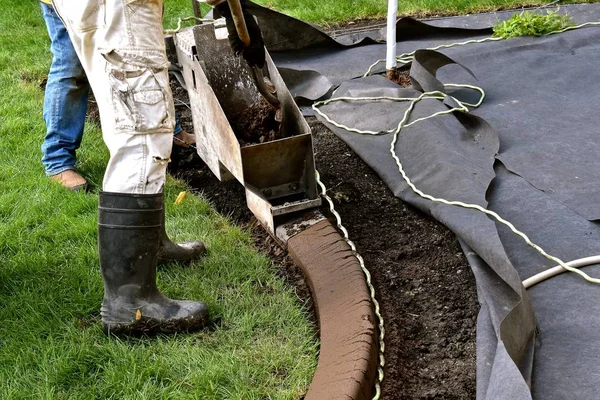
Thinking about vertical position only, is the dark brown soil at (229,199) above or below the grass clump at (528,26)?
below

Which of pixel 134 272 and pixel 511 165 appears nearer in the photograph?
pixel 134 272

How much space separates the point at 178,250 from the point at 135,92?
773mm

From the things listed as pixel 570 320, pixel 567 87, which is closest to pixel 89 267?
pixel 570 320

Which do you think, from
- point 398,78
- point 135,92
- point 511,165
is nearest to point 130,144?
point 135,92

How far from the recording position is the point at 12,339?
7.66 feet

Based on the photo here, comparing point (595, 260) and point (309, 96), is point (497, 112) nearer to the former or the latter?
point (309, 96)

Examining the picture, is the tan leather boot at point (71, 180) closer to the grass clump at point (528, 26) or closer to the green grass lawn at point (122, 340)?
the green grass lawn at point (122, 340)

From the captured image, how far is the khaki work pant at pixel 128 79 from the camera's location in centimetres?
212

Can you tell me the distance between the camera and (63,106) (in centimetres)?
347

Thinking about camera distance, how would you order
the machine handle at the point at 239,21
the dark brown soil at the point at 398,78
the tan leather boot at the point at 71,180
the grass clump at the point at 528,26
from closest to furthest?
the machine handle at the point at 239,21
the tan leather boot at the point at 71,180
the dark brown soil at the point at 398,78
the grass clump at the point at 528,26

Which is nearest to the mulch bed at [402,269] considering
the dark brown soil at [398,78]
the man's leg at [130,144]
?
the man's leg at [130,144]

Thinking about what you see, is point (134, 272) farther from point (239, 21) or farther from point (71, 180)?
point (71, 180)

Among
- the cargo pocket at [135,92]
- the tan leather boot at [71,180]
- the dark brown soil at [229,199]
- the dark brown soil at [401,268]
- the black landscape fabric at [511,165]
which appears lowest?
the dark brown soil at [229,199]

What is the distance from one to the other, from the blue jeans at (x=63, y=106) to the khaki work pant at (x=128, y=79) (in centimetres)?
116
